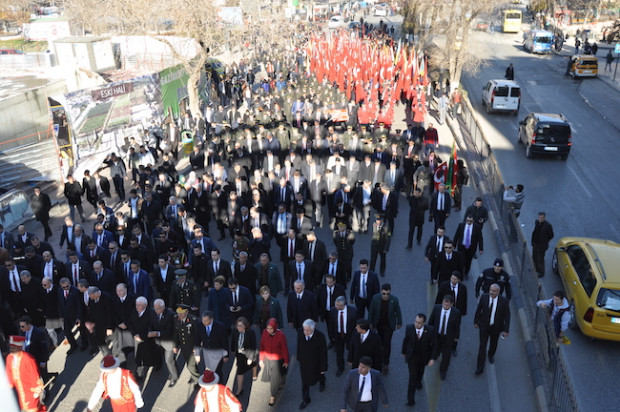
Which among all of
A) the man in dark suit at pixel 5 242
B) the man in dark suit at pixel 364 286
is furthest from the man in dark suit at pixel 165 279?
the man in dark suit at pixel 5 242

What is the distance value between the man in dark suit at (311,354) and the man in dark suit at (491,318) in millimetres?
2416

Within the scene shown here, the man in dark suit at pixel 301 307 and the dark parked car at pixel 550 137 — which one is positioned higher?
the man in dark suit at pixel 301 307

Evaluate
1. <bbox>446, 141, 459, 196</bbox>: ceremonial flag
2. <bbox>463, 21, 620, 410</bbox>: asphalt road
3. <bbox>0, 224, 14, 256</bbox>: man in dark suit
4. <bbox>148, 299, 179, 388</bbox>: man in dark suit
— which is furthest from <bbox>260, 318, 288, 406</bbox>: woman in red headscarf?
<bbox>446, 141, 459, 196</bbox>: ceremonial flag

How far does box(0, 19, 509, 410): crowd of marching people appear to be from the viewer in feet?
26.6

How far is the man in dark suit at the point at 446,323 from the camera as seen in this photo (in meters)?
8.33

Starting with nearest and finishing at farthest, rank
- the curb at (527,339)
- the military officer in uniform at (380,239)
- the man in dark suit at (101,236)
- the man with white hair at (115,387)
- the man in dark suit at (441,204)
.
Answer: the man with white hair at (115,387)
the curb at (527,339)
the military officer in uniform at (380,239)
the man in dark suit at (101,236)
the man in dark suit at (441,204)

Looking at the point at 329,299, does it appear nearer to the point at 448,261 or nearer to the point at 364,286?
the point at 364,286

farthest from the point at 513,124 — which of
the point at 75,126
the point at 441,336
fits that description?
the point at 441,336

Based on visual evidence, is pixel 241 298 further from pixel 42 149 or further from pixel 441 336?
pixel 42 149

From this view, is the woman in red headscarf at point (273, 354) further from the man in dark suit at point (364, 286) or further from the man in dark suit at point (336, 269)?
the man in dark suit at point (336, 269)

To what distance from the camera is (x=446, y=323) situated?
8.38 meters

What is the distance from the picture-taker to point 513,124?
2627cm

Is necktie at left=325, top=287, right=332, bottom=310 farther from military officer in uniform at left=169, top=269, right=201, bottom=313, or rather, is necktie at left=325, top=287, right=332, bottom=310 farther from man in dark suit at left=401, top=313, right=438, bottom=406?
military officer in uniform at left=169, top=269, right=201, bottom=313

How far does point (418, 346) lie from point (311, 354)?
1428 mm
